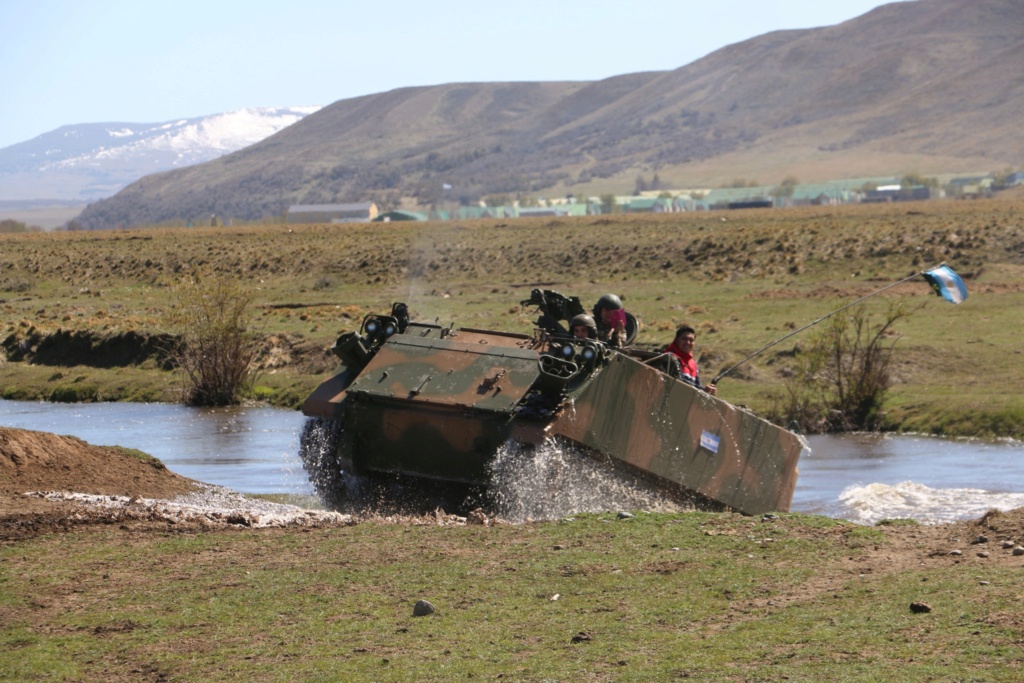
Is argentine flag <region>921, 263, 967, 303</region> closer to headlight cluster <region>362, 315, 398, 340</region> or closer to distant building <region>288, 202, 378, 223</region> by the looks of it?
headlight cluster <region>362, 315, 398, 340</region>

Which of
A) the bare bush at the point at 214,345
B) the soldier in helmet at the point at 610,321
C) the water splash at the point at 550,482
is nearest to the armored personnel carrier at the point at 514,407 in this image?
the water splash at the point at 550,482

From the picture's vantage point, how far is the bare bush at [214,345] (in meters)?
30.4

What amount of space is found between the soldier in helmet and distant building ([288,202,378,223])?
12526cm

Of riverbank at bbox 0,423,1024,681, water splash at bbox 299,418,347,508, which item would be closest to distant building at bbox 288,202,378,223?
water splash at bbox 299,418,347,508

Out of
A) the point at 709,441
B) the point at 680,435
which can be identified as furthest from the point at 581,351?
the point at 709,441

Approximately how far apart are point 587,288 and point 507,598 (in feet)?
129

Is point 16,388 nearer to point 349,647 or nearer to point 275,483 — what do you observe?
point 275,483

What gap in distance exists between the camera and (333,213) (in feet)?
481

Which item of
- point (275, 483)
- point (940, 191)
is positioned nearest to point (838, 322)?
point (275, 483)

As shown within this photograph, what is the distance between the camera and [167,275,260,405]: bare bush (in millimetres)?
30438

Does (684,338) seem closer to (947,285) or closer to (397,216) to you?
(947,285)

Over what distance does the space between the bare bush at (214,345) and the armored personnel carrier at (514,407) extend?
1545 centimetres

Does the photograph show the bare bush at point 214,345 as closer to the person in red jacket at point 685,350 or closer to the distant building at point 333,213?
the person in red jacket at point 685,350

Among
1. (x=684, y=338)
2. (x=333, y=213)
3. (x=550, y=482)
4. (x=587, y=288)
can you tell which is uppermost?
(x=333, y=213)
